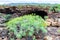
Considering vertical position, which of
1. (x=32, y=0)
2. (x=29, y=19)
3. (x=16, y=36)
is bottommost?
(x=16, y=36)

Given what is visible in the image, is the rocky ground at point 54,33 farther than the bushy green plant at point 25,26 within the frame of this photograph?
Yes

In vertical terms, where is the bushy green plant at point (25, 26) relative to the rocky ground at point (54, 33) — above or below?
above

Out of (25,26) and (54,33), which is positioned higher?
(25,26)

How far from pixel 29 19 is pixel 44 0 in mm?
936

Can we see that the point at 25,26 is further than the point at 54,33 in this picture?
No

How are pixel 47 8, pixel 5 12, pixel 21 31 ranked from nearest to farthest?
pixel 21 31
pixel 47 8
pixel 5 12

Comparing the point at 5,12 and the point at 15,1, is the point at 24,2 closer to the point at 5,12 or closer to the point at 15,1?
the point at 15,1

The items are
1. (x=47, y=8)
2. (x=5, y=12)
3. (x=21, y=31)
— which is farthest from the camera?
(x=5, y=12)

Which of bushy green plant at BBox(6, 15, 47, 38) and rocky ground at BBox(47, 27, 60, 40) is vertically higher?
bushy green plant at BBox(6, 15, 47, 38)

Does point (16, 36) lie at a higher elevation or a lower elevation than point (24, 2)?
lower

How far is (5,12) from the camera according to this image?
3678mm

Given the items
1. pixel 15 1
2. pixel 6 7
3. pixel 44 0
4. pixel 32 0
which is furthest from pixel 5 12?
pixel 44 0

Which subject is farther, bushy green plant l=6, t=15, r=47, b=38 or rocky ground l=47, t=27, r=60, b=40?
rocky ground l=47, t=27, r=60, b=40

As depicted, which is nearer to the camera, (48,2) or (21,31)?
(21,31)
